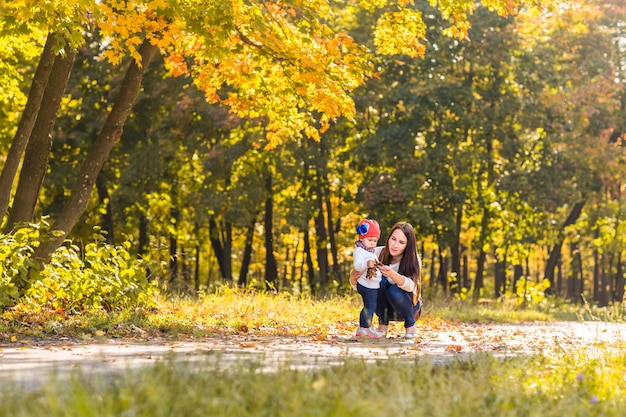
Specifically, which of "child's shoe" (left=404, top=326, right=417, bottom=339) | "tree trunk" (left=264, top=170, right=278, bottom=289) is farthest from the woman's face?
"tree trunk" (left=264, top=170, right=278, bottom=289)

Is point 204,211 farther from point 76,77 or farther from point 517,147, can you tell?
point 517,147

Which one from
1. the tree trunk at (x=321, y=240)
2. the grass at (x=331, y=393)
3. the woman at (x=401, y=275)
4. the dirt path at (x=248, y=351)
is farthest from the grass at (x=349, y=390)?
the tree trunk at (x=321, y=240)

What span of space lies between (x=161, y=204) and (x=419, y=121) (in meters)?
12.1

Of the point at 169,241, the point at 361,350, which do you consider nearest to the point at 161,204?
the point at 169,241

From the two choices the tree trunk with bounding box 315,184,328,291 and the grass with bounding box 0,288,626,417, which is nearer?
the grass with bounding box 0,288,626,417

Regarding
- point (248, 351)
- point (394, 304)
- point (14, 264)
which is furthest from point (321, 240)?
point (248, 351)

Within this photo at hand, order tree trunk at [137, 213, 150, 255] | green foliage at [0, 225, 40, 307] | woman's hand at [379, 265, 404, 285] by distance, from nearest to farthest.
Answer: woman's hand at [379, 265, 404, 285]
green foliage at [0, 225, 40, 307]
tree trunk at [137, 213, 150, 255]

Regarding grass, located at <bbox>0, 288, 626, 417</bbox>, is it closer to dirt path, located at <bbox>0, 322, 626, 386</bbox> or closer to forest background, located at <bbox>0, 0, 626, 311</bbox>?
dirt path, located at <bbox>0, 322, 626, 386</bbox>

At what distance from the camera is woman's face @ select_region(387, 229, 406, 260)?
424 inches

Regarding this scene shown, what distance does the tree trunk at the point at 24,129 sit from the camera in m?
12.9

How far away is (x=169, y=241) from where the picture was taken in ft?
127

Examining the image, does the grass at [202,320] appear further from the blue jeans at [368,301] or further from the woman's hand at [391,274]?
the woman's hand at [391,274]

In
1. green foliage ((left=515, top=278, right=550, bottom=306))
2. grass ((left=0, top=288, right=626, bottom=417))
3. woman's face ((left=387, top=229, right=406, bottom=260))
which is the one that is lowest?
green foliage ((left=515, top=278, right=550, bottom=306))

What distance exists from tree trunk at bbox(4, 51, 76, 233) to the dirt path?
4.41 meters
